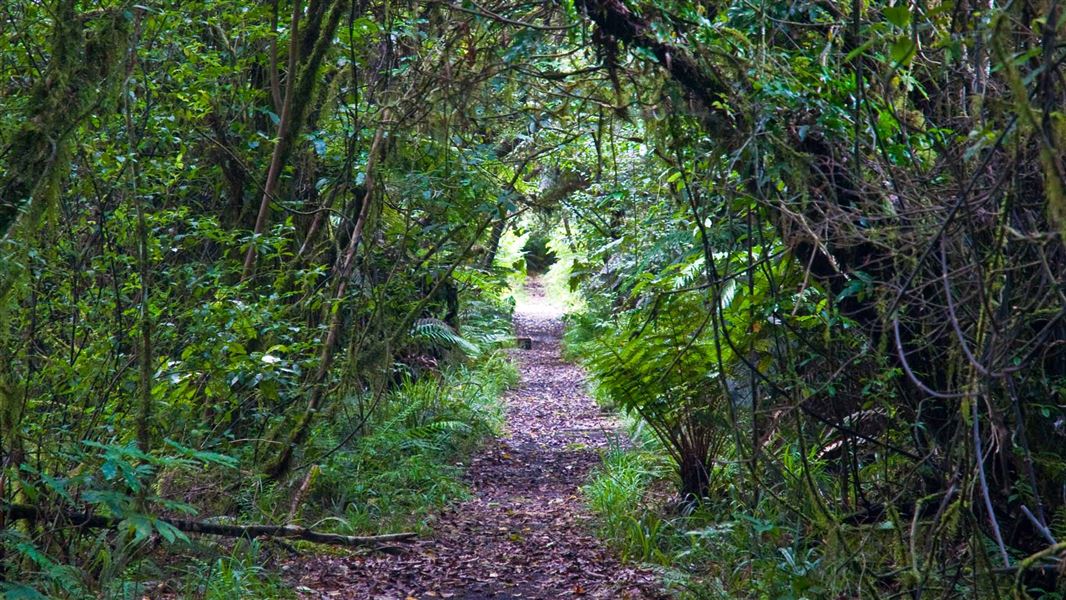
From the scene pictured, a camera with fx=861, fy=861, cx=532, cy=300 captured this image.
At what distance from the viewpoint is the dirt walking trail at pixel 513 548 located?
536 cm

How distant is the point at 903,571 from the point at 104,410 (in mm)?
3977

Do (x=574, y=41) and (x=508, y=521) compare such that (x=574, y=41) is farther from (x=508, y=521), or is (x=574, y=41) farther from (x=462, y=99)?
(x=508, y=521)

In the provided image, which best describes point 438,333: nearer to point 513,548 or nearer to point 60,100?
point 513,548

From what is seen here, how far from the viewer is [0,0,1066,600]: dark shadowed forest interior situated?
345 cm

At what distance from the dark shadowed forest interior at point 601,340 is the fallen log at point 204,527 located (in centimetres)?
3

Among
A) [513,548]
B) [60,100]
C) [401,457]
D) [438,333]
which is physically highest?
[60,100]

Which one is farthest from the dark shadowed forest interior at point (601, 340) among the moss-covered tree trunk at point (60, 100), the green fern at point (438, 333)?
the green fern at point (438, 333)

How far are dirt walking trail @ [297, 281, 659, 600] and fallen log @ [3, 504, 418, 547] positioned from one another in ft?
0.78

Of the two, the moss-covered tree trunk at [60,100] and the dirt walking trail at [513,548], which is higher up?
the moss-covered tree trunk at [60,100]

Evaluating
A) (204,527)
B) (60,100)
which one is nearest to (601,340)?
(204,527)

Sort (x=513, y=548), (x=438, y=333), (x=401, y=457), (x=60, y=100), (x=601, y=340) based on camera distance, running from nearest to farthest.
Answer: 1. (x=60, y=100)
2. (x=513, y=548)
3. (x=601, y=340)
4. (x=401, y=457)
5. (x=438, y=333)

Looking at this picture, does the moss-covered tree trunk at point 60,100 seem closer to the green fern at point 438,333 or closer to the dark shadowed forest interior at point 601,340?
the dark shadowed forest interior at point 601,340

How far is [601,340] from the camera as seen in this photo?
6.50 m

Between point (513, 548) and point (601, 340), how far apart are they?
1.66m
